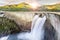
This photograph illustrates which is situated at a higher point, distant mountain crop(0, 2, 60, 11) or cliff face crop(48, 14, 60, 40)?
distant mountain crop(0, 2, 60, 11)

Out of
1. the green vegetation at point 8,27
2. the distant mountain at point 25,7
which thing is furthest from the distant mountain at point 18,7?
the green vegetation at point 8,27

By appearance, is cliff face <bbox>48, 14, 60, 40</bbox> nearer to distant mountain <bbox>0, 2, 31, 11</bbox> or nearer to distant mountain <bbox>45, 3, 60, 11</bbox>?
distant mountain <bbox>45, 3, 60, 11</bbox>

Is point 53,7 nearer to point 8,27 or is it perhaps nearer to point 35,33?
point 35,33

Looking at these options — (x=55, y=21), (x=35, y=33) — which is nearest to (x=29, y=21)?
(x=35, y=33)

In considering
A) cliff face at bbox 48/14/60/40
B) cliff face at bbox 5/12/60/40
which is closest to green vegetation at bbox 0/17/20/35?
cliff face at bbox 5/12/60/40

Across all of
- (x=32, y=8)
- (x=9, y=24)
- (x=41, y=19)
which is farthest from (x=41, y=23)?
(x=9, y=24)

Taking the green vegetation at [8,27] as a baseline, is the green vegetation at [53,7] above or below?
above

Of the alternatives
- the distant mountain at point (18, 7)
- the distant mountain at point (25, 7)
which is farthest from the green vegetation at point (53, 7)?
the distant mountain at point (18, 7)

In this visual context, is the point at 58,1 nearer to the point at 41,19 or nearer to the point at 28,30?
the point at 41,19

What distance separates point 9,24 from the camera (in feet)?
3.27

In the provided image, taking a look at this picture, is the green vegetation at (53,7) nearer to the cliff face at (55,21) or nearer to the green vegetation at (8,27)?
the cliff face at (55,21)

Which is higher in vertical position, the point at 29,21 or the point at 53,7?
the point at 53,7

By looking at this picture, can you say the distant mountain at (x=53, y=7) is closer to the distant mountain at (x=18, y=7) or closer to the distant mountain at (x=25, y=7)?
the distant mountain at (x=25, y=7)

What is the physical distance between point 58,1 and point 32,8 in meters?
0.22
